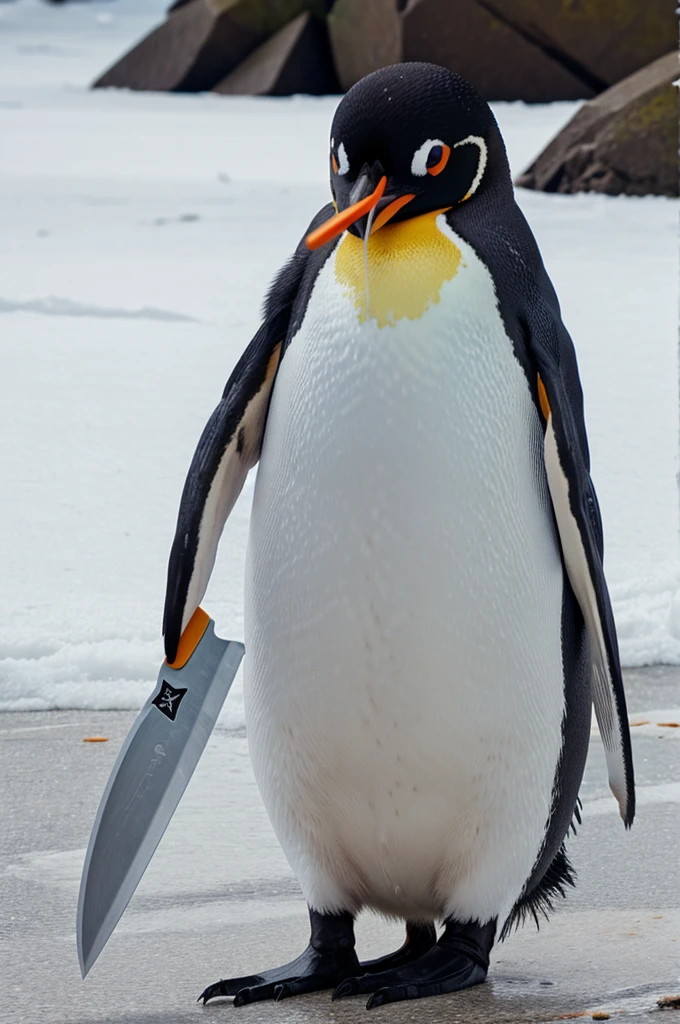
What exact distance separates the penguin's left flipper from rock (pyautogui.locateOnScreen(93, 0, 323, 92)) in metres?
8.99

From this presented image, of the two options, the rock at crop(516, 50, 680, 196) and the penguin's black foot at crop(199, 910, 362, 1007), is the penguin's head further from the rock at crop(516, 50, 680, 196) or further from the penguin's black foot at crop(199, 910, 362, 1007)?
the rock at crop(516, 50, 680, 196)

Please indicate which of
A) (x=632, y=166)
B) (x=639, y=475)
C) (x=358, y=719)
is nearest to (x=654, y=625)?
(x=639, y=475)

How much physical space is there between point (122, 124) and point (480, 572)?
845cm

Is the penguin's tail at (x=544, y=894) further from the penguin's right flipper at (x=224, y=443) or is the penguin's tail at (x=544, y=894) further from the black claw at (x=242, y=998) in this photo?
the penguin's right flipper at (x=224, y=443)

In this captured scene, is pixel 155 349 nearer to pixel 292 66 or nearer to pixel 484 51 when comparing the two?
pixel 484 51

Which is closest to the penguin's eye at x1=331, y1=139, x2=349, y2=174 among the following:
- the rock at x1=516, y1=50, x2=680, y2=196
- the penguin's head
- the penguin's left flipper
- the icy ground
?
the penguin's head

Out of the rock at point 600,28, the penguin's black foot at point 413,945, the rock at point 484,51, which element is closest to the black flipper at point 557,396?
the penguin's black foot at point 413,945

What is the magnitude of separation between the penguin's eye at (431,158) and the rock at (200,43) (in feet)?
29.4

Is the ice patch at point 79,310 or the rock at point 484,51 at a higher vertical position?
the rock at point 484,51

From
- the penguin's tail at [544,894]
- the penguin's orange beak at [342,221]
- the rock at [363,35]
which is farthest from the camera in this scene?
the rock at [363,35]

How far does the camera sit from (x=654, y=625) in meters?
2.76

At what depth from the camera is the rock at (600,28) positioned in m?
8.71

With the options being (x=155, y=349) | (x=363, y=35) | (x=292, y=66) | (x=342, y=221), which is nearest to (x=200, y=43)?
(x=292, y=66)

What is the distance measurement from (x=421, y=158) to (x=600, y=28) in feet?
26.1
